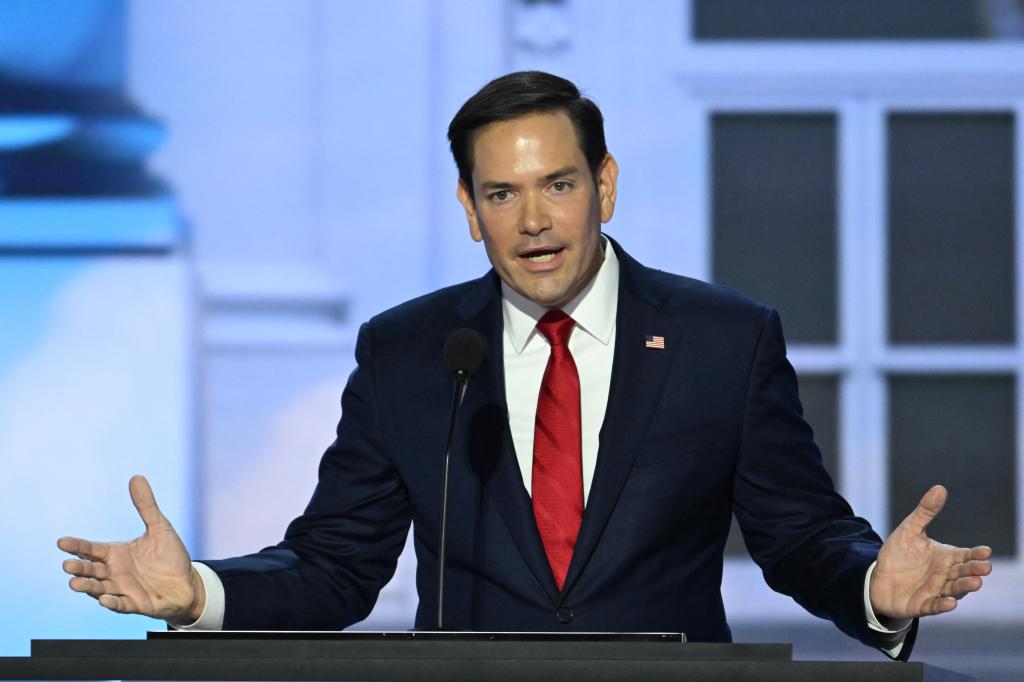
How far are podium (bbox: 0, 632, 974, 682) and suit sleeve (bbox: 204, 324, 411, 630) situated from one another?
602 millimetres

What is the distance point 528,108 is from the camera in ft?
7.13

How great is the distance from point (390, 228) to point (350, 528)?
1.81m

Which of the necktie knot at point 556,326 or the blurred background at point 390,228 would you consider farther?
the blurred background at point 390,228

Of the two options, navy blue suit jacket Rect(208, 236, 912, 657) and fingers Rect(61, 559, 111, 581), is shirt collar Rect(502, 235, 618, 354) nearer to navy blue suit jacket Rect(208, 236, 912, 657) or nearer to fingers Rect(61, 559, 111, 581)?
navy blue suit jacket Rect(208, 236, 912, 657)

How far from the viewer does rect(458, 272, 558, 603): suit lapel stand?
211 cm

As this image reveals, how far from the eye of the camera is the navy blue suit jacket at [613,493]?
209 cm

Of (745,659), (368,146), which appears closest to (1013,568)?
(368,146)

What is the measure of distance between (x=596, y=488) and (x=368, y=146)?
2.08 m

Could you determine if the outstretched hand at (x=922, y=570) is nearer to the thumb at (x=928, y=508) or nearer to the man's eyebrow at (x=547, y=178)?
the thumb at (x=928, y=508)

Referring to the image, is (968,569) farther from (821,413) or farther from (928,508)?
(821,413)

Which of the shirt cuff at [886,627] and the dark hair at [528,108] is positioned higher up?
the dark hair at [528,108]

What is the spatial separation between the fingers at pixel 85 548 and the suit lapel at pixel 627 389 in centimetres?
64

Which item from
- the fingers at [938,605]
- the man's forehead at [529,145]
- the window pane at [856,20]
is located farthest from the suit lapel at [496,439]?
the window pane at [856,20]

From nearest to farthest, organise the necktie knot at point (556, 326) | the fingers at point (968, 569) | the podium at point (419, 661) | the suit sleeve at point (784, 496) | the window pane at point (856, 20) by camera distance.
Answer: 1. the podium at point (419, 661)
2. the fingers at point (968, 569)
3. the suit sleeve at point (784, 496)
4. the necktie knot at point (556, 326)
5. the window pane at point (856, 20)
